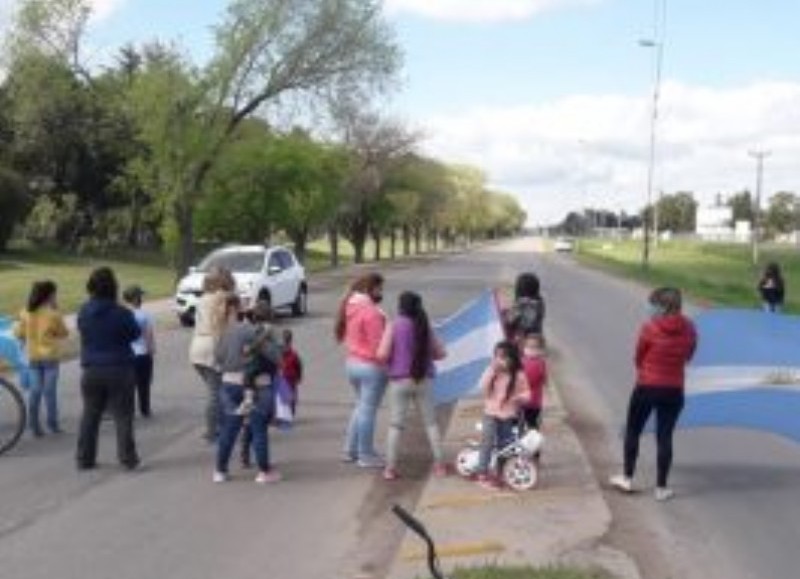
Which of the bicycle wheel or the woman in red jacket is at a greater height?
the woman in red jacket

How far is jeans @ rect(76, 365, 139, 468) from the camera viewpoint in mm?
12570

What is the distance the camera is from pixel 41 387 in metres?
14.5

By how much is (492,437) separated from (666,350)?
4.86ft

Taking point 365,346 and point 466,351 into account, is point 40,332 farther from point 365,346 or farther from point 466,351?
point 466,351

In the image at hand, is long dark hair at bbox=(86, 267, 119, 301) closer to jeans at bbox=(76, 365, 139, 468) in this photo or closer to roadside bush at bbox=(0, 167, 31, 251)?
jeans at bbox=(76, 365, 139, 468)

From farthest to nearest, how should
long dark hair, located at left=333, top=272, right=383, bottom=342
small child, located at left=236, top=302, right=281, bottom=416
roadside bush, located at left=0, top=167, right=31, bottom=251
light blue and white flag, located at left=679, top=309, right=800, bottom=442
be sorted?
1. roadside bush, located at left=0, top=167, right=31, bottom=251
2. light blue and white flag, located at left=679, top=309, right=800, bottom=442
3. long dark hair, located at left=333, top=272, right=383, bottom=342
4. small child, located at left=236, top=302, right=281, bottom=416

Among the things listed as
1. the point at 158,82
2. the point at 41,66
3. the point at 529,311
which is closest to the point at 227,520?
the point at 529,311

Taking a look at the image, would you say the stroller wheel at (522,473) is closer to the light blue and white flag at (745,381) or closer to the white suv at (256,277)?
the light blue and white flag at (745,381)

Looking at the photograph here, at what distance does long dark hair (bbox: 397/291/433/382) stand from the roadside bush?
162 feet

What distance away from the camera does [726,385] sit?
1366cm

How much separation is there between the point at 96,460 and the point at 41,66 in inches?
1895

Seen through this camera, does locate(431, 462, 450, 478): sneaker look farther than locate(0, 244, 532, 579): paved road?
Yes

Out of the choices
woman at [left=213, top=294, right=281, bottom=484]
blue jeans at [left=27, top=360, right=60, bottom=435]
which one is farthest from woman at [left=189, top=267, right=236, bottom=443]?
blue jeans at [left=27, top=360, right=60, bottom=435]

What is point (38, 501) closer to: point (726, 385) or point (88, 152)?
point (726, 385)
